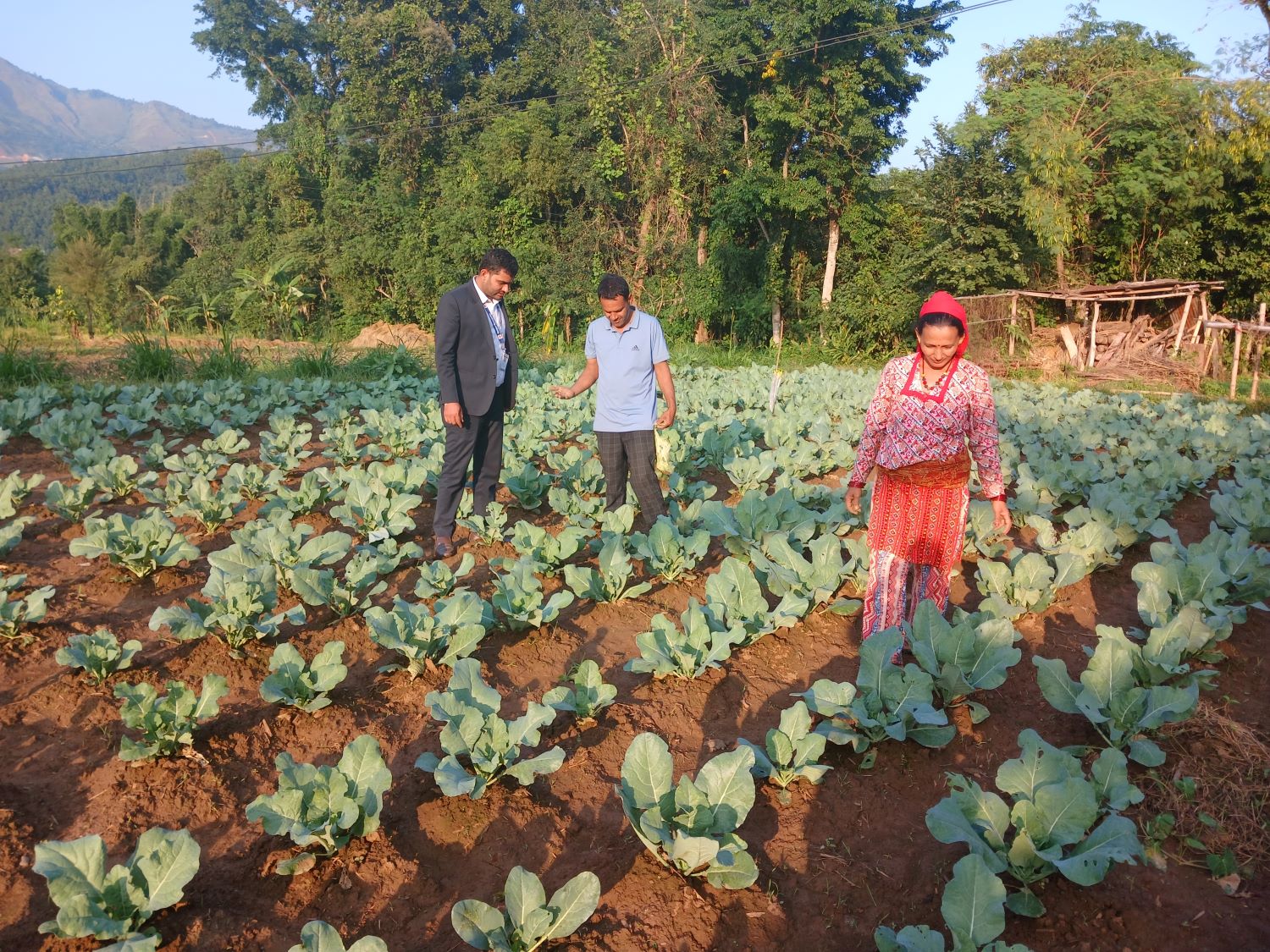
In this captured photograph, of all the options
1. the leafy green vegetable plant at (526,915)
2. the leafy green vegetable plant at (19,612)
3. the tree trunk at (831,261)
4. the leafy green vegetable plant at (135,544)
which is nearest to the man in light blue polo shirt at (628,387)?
the leafy green vegetable plant at (135,544)

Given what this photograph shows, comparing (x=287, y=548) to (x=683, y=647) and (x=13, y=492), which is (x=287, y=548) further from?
(x=13, y=492)

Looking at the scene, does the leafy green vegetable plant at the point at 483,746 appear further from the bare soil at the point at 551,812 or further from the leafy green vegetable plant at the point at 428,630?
the leafy green vegetable plant at the point at 428,630

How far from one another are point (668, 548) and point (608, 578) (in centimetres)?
44

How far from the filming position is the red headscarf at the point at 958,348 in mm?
2963

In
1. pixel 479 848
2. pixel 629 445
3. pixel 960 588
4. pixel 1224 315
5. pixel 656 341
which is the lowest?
pixel 479 848

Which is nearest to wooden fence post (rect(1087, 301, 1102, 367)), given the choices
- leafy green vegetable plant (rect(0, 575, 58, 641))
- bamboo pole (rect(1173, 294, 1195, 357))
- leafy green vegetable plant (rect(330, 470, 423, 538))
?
bamboo pole (rect(1173, 294, 1195, 357))

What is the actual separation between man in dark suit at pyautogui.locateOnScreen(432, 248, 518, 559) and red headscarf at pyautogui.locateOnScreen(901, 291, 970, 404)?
2.52 meters

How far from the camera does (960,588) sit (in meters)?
4.59

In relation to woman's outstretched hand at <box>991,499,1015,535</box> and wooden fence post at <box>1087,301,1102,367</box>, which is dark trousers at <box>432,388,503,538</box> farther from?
wooden fence post at <box>1087,301,1102,367</box>

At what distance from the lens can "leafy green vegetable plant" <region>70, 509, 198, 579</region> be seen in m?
4.17

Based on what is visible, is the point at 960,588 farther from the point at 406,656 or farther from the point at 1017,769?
the point at 406,656

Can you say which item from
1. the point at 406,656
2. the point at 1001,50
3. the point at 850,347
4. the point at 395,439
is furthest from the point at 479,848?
the point at 1001,50

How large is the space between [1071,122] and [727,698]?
22.6 m

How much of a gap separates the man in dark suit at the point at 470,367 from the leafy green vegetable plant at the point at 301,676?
6.22 ft
